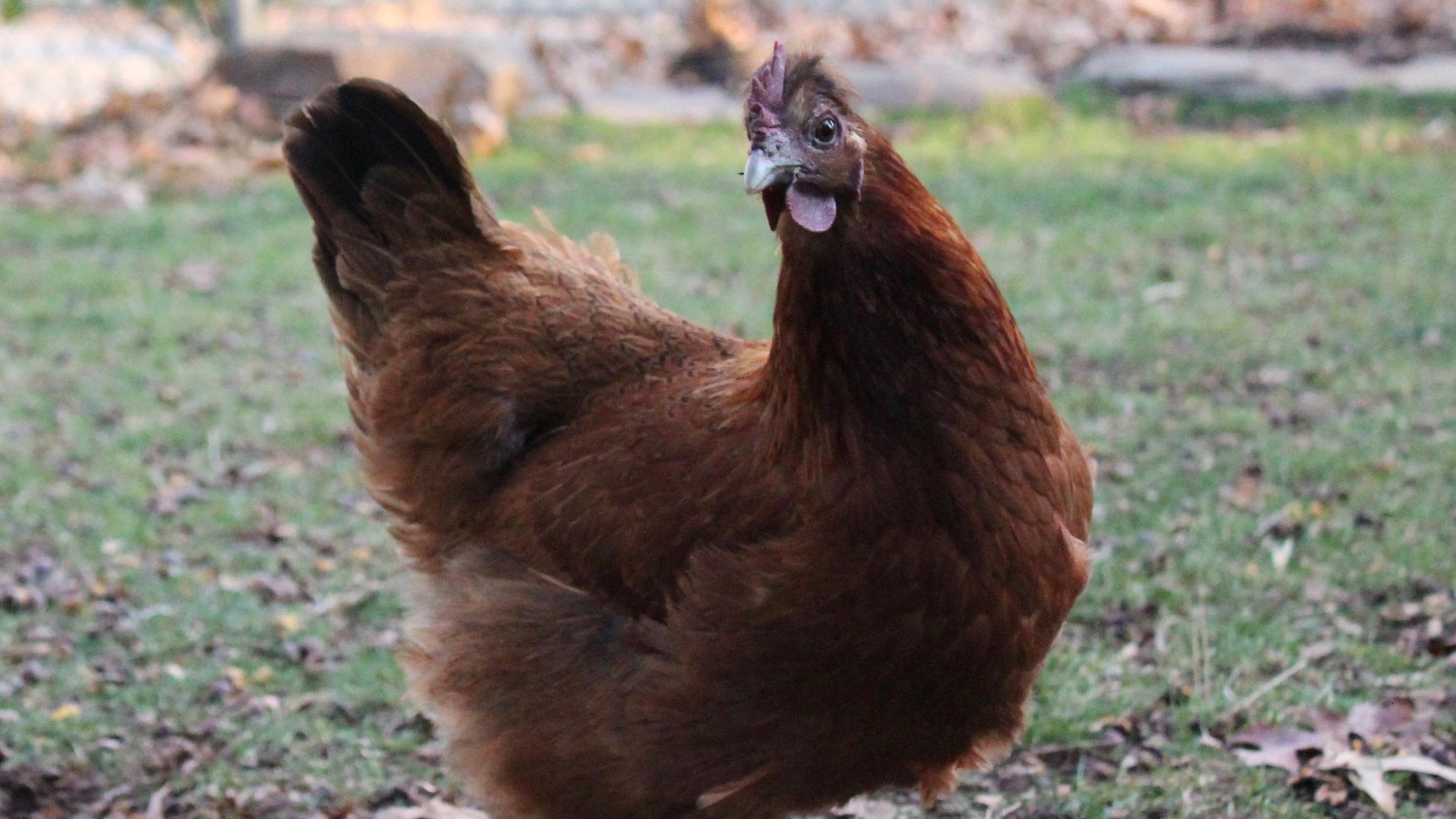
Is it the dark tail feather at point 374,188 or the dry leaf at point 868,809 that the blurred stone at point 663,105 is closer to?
the dark tail feather at point 374,188

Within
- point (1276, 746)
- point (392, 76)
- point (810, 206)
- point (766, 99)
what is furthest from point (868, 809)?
point (392, 76)

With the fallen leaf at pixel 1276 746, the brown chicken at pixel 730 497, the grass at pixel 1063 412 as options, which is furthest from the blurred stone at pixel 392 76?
the fallen leaf at pixel 1276 746

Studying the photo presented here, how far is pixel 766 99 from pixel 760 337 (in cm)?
379

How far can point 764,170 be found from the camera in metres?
2.48

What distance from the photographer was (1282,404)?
5.46 meters

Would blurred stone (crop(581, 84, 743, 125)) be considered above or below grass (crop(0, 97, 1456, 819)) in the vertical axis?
above

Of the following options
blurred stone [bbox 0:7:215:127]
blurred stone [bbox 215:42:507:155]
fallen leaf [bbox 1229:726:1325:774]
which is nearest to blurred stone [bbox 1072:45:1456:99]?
Answer: blurred stone [bbox 215:42:507:155]

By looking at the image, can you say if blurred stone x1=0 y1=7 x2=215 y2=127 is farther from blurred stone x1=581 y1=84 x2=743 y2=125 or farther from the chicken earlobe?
the chicken earlobe

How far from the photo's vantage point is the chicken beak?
2.46m

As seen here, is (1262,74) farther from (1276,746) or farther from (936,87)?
(1276,746)

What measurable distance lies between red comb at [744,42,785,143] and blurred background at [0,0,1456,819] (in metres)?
0.21

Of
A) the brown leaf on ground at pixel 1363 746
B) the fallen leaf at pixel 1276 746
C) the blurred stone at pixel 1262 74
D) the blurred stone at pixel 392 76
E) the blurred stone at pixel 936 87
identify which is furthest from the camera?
the blurred stone at pixel 936 87

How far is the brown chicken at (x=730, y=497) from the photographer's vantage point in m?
2.64

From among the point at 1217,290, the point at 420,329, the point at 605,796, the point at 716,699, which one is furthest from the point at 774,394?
the point at 1217,290
